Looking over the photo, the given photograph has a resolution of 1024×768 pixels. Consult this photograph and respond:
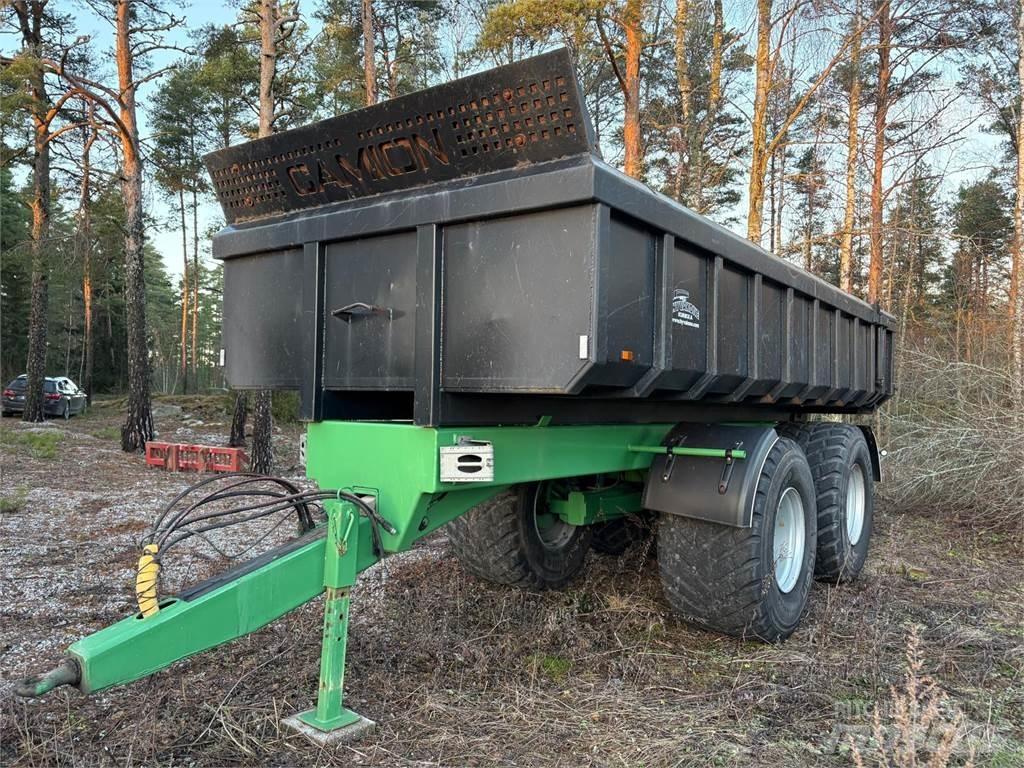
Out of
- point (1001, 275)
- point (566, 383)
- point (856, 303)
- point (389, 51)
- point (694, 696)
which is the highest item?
point (389, 51)

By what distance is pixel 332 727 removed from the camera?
2.58 m

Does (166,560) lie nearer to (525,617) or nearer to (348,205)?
(525,617)

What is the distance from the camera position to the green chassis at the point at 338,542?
2.24 m

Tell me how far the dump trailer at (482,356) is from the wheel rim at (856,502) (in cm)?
171

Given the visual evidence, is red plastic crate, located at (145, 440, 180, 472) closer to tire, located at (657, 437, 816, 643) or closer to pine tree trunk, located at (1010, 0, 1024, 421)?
tire, located at (657, 437, 816, 643)

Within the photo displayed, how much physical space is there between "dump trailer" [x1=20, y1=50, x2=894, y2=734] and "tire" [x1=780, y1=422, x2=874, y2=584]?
28.4 inches

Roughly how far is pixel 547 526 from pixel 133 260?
10.9m

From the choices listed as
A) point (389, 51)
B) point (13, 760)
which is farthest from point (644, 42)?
point (13, 760)

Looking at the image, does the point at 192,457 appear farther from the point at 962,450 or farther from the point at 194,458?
the point at 962,450

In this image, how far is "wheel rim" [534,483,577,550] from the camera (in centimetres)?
435

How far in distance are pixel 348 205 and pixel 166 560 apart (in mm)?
3252

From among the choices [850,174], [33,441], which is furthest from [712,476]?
[33,441]

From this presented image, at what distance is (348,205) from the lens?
3105mm

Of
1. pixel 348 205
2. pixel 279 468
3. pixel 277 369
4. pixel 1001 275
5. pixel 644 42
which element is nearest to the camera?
pixel 348 205
